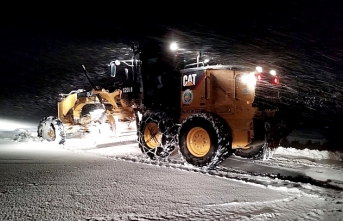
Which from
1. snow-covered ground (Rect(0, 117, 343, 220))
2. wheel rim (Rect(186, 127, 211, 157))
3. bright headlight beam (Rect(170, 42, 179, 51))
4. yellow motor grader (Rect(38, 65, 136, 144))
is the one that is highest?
bright headlight beam (Rect(170, 42, 179, 51))

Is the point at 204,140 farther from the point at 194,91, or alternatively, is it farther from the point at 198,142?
the point at 194,91

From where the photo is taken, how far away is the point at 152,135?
347 inches

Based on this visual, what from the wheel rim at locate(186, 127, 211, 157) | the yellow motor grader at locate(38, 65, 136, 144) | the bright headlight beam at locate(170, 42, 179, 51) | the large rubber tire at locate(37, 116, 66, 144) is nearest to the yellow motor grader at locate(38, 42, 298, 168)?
the wheel rim at locate(186, 127, 211, 157)

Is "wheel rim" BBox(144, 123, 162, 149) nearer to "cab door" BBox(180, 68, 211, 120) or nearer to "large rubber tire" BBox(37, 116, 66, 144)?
"cab door" BBox(180, 68, 211, 120)

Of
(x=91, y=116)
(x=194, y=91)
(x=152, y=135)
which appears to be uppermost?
(x=194, y=91)

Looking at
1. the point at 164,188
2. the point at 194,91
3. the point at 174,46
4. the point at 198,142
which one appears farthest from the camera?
the point at 174,46

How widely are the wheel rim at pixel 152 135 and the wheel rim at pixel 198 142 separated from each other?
132 centimetres

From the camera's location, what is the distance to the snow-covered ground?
4312mm

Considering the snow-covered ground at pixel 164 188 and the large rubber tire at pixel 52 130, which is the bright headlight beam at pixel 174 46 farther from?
the large rubber tire at pixel 52 130

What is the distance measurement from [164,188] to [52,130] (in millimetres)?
7816

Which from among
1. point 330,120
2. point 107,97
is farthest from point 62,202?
point 330,120

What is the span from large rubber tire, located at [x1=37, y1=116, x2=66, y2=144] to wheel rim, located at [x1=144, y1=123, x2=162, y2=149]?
13.4 ft

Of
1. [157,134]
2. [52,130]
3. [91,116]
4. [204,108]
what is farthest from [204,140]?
[52,130]

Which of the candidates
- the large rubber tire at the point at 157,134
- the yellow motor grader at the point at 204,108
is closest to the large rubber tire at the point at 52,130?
the yellow motor grader at the point at 204,108
